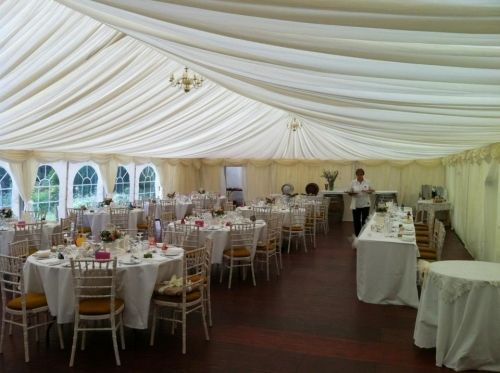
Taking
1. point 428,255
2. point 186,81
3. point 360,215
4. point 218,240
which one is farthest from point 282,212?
point 186,81

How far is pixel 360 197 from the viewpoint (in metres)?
9.94

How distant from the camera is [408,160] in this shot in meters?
15.8

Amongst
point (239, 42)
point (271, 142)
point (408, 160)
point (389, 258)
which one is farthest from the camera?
point (408, 160)

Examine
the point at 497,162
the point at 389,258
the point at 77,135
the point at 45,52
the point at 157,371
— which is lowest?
the point at 157,371

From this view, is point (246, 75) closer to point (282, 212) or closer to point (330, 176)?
point (282, 212)

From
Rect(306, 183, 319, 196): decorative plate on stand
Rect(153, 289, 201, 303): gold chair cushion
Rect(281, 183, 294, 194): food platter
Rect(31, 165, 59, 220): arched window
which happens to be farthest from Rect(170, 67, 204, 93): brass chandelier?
Rect(281, 183, 294, 194): food platter

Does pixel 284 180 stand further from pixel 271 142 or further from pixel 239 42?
pixel 239 42

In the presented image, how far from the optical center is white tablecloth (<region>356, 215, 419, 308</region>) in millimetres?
6039

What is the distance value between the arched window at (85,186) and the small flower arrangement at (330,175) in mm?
8067

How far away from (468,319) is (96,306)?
365 cm

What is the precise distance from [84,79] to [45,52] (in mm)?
990

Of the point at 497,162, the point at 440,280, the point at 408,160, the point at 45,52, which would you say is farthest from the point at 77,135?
the point at 408,160

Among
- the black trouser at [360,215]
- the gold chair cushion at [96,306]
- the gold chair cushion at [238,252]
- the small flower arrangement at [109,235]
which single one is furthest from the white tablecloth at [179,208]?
the gold chair cushion at [96,306]

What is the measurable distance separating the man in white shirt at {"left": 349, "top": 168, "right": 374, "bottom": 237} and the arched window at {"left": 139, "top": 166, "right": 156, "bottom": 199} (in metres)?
7.79
